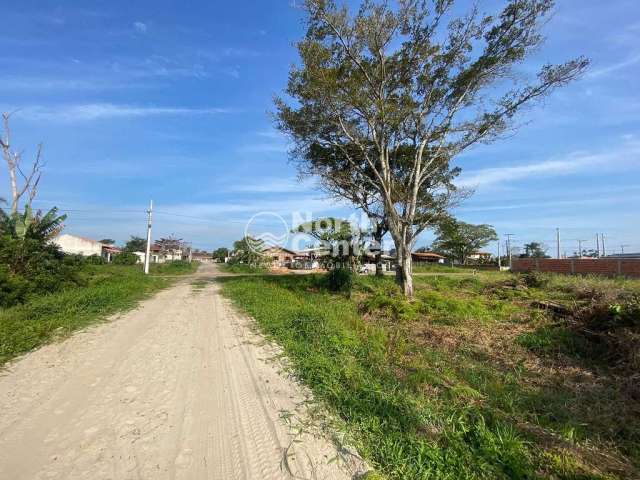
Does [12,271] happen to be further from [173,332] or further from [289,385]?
[289,385]

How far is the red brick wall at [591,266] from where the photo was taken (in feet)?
79.6

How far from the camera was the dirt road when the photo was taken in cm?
262

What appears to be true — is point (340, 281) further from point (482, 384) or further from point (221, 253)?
point (221, 253)

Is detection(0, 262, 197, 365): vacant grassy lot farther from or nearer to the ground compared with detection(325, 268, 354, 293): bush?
nearer to the ground

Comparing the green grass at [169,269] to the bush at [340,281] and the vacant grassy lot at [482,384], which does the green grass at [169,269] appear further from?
the vacant grassy lot at [482,384]

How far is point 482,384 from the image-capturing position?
13.9 feet

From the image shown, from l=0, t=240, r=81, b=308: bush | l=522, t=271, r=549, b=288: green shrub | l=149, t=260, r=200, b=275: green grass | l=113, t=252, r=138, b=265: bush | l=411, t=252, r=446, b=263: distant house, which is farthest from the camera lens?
l=411, t=252, r=446, b=263: distant house

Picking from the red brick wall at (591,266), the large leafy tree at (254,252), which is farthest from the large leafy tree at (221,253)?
the red brick wall at (591,266)

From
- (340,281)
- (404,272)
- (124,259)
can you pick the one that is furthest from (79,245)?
(404,272)

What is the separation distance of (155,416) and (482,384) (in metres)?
3.58

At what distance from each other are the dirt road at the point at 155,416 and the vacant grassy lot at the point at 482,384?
519mm

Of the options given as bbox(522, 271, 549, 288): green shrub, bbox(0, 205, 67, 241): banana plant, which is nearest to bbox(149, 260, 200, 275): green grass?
bbox(0, 205, 67, 241): banana plant

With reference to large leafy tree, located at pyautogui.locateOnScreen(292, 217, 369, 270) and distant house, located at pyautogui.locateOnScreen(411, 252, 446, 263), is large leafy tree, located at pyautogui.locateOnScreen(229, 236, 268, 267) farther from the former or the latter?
distant house, located at pyautogui.locateOnScreen(411, 252, 446, 263)

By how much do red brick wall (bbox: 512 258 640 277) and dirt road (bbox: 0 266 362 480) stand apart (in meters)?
28.6
